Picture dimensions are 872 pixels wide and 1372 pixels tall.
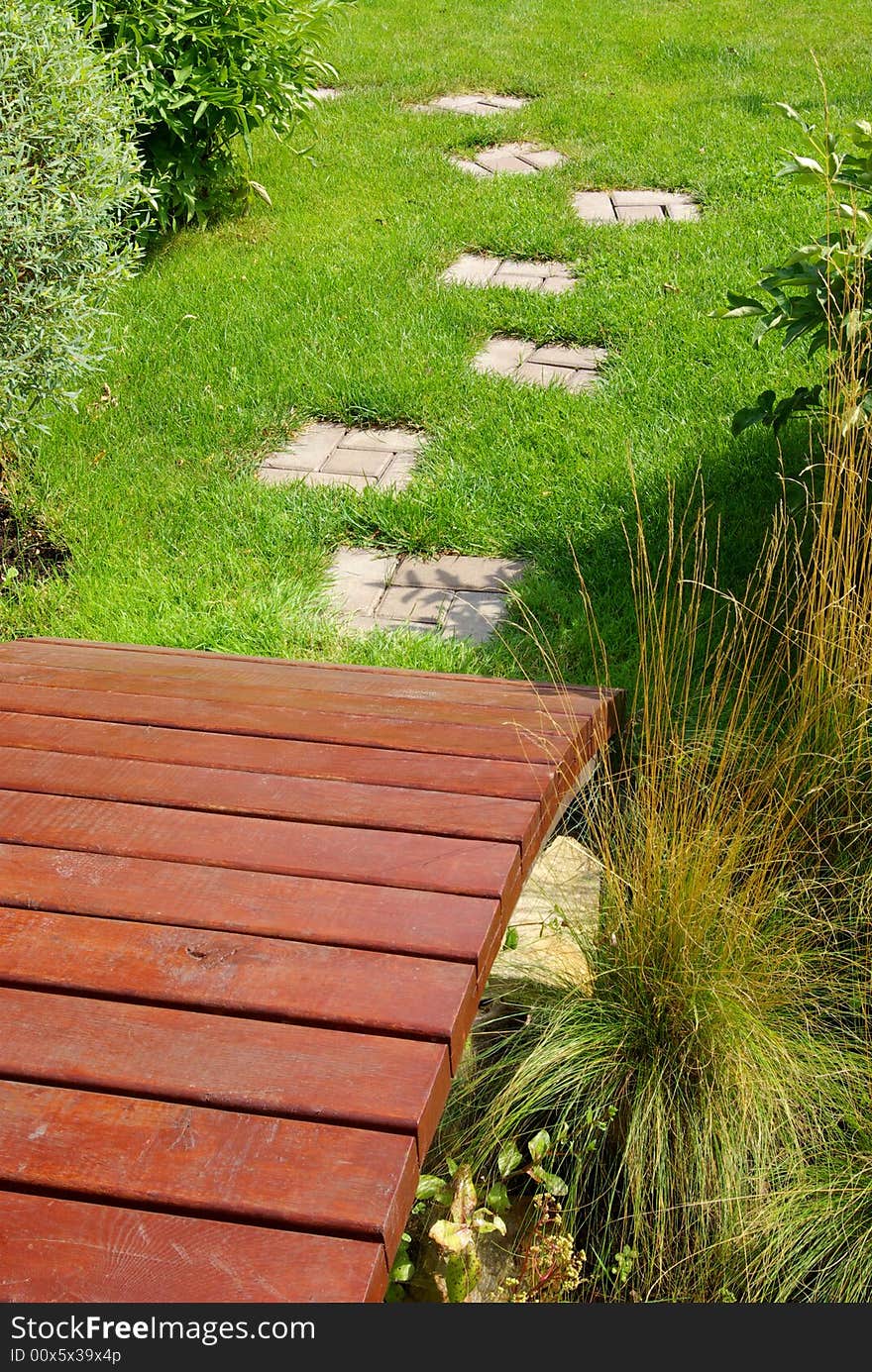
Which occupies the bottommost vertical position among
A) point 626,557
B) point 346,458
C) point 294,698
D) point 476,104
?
point 626,557

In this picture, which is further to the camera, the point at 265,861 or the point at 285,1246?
the point at 265,861

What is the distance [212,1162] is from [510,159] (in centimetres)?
658

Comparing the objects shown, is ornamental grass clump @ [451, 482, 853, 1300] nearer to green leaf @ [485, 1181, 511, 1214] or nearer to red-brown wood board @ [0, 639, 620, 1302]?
green leaf @ [485, 1181, 511, 1214]

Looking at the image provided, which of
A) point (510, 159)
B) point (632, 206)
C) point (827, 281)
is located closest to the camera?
point (827, 281)

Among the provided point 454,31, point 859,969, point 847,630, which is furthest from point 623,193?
point 859,969

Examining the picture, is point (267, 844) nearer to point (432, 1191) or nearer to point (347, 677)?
point (432, 1191)

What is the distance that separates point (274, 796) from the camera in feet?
7.65

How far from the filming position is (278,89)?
6.24 metres

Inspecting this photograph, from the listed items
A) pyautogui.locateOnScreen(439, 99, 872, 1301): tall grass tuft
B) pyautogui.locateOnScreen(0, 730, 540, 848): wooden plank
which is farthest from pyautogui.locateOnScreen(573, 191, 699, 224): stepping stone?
pyautogui.locateOnScreen(0, 730, 540, 848): wooden plank

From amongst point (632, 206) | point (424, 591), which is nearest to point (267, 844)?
point (424, 591)

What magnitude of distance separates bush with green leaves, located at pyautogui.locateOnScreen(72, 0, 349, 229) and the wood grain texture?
4431 millimetres

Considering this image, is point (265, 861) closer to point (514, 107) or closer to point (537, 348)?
Answer: point (537, 348)

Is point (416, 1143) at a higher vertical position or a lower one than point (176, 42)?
lower

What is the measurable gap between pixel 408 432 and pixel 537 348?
0.81m
